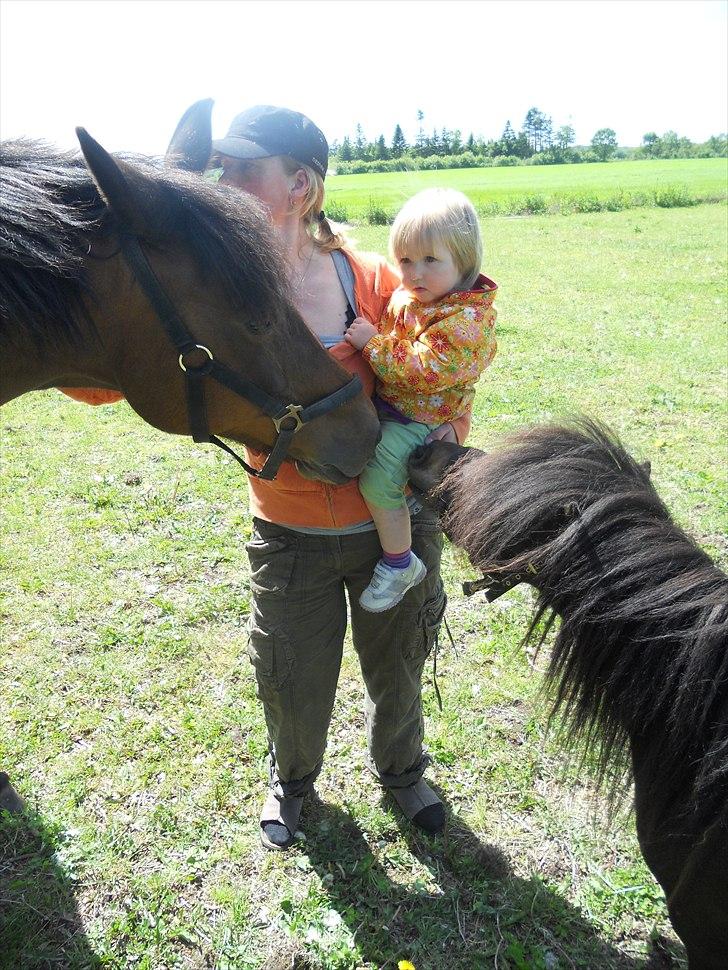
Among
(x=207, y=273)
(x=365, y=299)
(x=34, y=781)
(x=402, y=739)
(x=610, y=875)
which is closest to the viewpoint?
(x=207, y=273)

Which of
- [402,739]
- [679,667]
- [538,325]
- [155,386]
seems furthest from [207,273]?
[538,325]

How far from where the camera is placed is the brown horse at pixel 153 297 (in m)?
1.43

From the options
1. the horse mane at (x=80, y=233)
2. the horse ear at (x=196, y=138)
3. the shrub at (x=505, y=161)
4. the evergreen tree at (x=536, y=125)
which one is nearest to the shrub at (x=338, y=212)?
the horse ear at (x=196, y=138)

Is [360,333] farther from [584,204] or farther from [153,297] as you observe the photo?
[584,204]

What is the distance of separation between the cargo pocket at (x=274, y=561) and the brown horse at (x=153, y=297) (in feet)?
1.52

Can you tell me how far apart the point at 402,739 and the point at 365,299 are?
1.68 meters

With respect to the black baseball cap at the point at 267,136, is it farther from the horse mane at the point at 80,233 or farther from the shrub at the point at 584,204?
the shrub at the point at 584,204

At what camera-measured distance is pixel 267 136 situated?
1782 mm

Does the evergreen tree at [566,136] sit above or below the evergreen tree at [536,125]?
below

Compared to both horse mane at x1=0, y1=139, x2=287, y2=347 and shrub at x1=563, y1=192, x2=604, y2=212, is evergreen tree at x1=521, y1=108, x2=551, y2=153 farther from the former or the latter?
horse mane at x1=0, y1=139, x2=287, y2=347

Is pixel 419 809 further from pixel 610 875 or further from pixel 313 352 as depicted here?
pixel 313 352

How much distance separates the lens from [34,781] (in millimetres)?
2836

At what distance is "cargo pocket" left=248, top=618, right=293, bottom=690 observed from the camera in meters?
2.17

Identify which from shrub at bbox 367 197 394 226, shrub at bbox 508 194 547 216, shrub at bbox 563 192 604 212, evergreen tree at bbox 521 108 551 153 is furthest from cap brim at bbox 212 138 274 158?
evergreen tree at bbox 521 108 551 153
